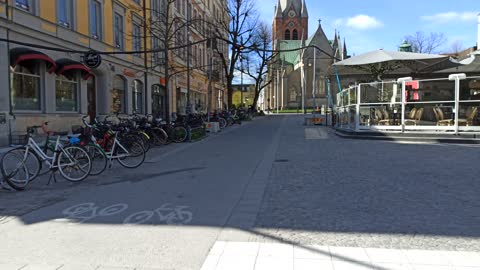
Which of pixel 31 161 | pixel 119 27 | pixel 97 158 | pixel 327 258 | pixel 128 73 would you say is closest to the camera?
pixel 327 258

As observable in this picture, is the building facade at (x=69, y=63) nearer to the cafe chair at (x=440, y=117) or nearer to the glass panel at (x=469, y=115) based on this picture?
the cafe chair at (x=440, y=117)

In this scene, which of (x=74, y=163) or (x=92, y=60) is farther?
(x=92, y=60)

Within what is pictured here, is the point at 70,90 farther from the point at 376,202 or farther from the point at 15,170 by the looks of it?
the point at 376,202

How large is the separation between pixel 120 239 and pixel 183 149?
9.81 meters

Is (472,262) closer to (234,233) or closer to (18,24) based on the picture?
(234,233)

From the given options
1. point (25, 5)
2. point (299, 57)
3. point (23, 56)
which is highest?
point (299, 57)

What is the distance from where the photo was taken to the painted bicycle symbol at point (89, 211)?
5699 millimetres

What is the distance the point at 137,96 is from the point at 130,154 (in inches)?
670

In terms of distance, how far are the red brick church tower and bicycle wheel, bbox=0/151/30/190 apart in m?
88.1

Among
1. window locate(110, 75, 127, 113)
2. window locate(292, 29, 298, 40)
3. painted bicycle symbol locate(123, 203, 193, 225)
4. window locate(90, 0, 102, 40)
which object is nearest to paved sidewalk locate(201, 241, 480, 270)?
painted bicycle symbol locate(123, 203, 193, 225)

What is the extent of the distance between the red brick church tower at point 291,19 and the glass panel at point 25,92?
80172 mm

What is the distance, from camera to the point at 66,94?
60.2 feet

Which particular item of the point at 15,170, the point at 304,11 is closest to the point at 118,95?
the point at 15,170

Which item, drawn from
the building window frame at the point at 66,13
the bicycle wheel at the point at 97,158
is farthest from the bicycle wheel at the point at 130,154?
the building window frame at the point at 66,13
